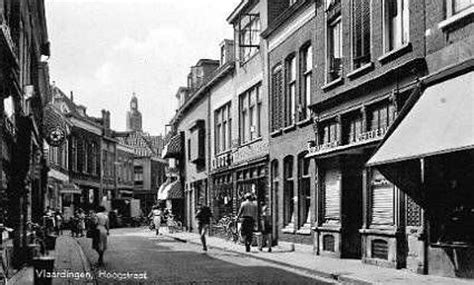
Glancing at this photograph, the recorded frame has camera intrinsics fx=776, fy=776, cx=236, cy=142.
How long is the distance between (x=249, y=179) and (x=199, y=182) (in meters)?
13.0

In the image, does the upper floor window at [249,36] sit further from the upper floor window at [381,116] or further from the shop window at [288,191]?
the upper floor window at [381,116]

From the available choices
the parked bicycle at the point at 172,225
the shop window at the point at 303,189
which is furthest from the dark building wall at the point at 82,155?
the shop window at the point at 303,189

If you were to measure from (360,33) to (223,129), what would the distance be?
713 inches

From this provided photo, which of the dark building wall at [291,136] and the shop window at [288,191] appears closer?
the dark building wall at [291,136]

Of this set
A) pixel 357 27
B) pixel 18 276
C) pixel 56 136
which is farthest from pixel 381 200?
pixel 56 136

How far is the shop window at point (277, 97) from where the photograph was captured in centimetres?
2619

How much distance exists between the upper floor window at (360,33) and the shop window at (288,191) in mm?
6472

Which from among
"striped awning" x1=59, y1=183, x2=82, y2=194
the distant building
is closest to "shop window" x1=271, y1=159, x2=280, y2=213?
"striped awning" x1=59, y1=183, x2=82, y2=194

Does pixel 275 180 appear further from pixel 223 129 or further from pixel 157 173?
pixel 157 173

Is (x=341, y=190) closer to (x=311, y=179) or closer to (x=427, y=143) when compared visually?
(x=311, y=179)

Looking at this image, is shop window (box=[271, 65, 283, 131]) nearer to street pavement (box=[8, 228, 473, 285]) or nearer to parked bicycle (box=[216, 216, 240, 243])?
parked bicycle (box=[216, 216, 240, 243])

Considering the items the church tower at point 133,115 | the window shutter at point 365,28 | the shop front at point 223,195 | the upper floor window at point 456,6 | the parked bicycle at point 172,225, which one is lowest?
the parked bicycle at point 172,225

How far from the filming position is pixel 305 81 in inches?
938

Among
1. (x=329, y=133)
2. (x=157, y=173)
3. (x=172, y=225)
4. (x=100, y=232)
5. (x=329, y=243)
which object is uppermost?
(x=329, y=133)
